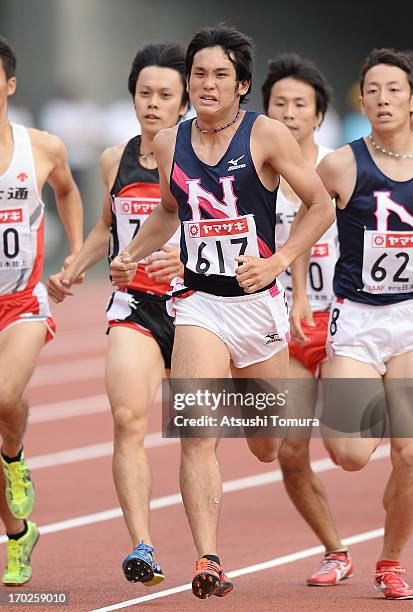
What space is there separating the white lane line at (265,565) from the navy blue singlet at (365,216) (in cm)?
157

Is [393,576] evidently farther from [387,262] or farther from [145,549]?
[387,262]

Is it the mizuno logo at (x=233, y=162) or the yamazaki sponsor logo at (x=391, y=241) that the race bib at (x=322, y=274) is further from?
the mizuno logo at (x=233, y=162)

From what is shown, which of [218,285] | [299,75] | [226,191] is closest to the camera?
[226,191]

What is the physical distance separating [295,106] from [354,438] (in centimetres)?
196

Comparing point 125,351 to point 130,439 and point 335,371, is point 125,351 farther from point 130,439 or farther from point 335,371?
point 335,371

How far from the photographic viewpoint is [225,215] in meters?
6.12

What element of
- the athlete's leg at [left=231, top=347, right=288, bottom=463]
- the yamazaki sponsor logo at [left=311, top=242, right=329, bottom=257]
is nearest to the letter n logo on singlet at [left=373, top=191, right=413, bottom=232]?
the athlete's leg at [left=231, top=347, right=288, bottom=463]

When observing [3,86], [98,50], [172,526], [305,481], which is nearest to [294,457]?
[305,481]


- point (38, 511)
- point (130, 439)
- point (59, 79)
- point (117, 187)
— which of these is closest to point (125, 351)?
point (130, 439)

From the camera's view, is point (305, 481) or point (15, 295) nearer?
point (15, 295)

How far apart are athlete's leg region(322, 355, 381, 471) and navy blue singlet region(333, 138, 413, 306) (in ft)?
1.01

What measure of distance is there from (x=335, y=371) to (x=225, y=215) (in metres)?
1.09

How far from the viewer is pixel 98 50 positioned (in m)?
23.2

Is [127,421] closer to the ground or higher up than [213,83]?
closer to the ground
